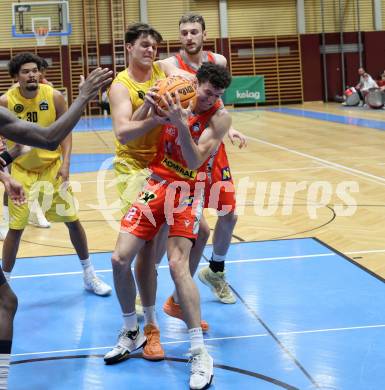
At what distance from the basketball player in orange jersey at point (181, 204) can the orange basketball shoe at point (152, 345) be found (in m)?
0.11

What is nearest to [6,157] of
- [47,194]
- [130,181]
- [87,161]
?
[130,181]

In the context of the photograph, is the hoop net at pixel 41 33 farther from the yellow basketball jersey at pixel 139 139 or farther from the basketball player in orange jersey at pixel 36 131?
the basketball player in orange jersey at pixel 36 131


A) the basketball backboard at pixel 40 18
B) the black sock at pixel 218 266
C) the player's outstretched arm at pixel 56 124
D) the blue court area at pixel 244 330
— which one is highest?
the basketball backboard at pixel 40 18

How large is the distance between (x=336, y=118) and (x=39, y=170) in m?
17.5

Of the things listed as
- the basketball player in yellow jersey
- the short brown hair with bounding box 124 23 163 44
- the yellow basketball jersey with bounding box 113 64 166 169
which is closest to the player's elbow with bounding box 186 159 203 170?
the yellow basketball jersey with bounding box 113 64 166 169

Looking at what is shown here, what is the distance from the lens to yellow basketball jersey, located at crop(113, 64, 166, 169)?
4.70m

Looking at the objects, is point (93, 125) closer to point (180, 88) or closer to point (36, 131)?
point (180, 88)

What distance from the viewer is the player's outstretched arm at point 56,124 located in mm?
3506

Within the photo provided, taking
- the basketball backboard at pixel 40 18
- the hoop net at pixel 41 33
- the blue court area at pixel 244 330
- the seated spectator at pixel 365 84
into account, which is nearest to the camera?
the blue court area at pixel 244 330

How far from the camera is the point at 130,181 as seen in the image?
492 cm

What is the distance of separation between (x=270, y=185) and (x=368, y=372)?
6.83 meters

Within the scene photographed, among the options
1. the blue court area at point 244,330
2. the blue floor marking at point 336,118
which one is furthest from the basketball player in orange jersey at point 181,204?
the blue floor marking at point 336,118

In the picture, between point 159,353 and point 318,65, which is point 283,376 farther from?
point 318,65

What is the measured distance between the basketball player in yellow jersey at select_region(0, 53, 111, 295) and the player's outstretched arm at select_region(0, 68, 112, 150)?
7.02 feet
